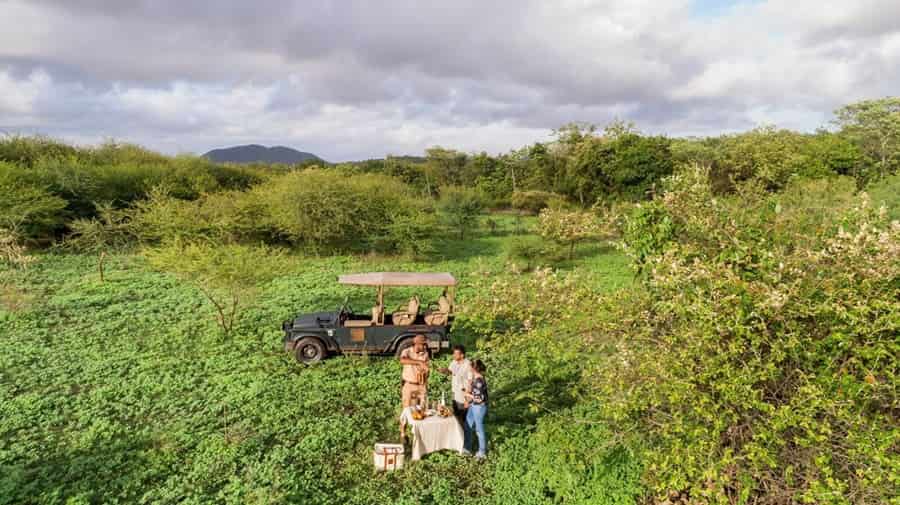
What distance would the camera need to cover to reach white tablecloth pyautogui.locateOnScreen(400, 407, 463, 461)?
670 centimetres

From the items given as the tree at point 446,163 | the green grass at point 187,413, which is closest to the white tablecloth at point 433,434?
the green grass at point 187,413

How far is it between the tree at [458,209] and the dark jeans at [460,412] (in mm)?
19662

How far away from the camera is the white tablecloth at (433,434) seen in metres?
6.70

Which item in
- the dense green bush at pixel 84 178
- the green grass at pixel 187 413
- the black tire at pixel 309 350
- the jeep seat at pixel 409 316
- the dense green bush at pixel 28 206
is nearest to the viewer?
the green grass at pixel 187 413

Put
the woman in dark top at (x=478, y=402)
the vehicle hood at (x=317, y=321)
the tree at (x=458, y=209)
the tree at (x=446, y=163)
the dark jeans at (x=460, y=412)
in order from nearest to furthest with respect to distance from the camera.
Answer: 1. the woman in dark top at (x=478, y=402)
2. the dark jeans at (x=460, y=412)
3. the vehicle hood at (x=317, y=321)
4. the tree at (x=458, y=209)
5. the tree at (x=446, y=163)

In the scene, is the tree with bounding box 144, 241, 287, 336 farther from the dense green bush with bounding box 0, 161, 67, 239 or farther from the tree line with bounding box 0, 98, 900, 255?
the dense green bush with bounding box 0, 161, 67, 239

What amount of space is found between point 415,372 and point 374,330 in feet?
9.71

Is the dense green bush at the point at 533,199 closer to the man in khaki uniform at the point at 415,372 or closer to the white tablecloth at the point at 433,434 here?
the man in khaki uniform at the point at 415,372

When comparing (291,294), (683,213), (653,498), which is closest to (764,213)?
(683,213)

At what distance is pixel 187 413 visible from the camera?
7867mm

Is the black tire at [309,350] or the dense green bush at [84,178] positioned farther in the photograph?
the dense green bush at [84,178]

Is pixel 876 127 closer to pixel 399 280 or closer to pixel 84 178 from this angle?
pixel 399 280

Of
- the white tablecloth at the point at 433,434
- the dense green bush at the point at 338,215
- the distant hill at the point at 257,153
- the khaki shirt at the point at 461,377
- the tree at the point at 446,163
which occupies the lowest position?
the white tablecloth at the point at 433,434

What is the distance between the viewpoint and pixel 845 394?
4.19 m
